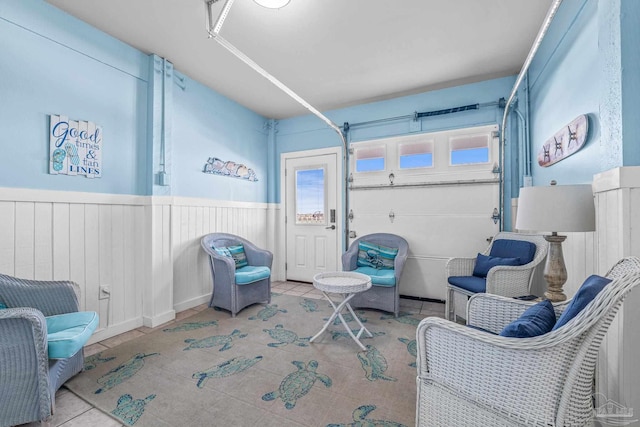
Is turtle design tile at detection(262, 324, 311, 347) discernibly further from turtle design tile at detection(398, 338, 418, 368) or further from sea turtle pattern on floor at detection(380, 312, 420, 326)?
sea turtle pattern on floor at detection(380, 312, 420, 326)

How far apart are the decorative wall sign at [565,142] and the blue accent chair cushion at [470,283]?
125 centimetres

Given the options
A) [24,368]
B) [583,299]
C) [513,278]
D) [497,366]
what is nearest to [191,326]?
[24,368]

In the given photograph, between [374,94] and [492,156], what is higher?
[374,94]

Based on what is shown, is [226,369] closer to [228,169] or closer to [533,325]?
[533,325]

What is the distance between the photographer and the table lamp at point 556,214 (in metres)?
1.58

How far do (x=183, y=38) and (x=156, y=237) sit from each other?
6.70ft

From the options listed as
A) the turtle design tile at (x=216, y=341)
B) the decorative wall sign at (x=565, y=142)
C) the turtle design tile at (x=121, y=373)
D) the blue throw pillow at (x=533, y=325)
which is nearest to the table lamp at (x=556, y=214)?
the decorative wall sign at (x=565, y=142)

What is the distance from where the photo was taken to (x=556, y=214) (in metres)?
1.62

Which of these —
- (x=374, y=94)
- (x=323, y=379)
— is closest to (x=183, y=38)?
(x=374, y=94)

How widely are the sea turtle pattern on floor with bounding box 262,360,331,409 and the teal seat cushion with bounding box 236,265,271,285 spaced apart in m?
1.24

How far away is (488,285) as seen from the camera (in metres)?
2.50

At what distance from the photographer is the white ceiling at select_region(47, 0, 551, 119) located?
7.47 feet

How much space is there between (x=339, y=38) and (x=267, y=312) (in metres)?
3.09

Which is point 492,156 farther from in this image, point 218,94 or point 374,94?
point 218,94
